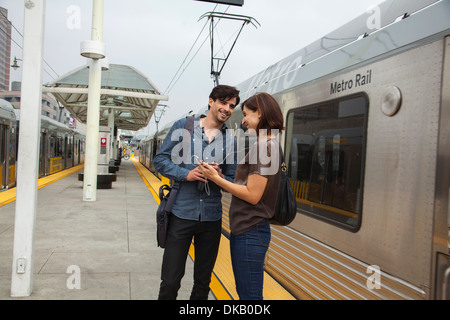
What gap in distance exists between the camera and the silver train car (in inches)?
80.0

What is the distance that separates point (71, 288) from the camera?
12.1ft

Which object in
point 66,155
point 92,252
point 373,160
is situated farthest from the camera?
point 66,155

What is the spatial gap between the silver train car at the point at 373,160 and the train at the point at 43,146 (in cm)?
943

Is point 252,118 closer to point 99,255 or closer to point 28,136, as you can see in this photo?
point 28,136

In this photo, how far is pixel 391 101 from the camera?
7.92ft

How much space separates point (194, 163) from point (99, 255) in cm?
299

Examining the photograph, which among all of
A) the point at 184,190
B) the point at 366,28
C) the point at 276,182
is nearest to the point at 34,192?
the point at 184,190

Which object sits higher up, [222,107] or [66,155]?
[222,107]

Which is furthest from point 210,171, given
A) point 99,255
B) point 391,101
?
point 99,255

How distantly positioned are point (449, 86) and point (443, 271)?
94 centimetres

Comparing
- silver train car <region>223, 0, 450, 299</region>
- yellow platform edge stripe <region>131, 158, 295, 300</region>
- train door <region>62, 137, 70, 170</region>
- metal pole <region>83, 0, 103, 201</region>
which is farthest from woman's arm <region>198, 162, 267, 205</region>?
train door <region>62, 137, 70, 170</region>

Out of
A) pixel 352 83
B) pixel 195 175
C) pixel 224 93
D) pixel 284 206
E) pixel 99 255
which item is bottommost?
pixel 99 255

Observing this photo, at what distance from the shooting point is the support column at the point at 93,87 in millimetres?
8844

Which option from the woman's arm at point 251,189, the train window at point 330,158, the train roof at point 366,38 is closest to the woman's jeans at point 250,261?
the woman's arm at point 251,189
